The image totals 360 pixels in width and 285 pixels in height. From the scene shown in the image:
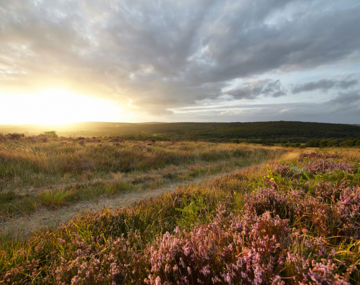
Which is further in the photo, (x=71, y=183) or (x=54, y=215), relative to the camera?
(x=71, y=183)

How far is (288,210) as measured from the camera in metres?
2.86

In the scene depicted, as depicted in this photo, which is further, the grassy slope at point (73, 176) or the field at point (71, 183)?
the grassy slope at point (73, 176)

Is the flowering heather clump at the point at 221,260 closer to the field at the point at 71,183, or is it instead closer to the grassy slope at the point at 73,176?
the field at the point at 71,183

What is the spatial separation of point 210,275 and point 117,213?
2.52 meters

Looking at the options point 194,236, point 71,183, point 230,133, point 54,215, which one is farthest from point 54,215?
point 230,133

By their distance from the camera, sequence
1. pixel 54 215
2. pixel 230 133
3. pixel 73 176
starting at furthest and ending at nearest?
pixel 230 133 → pixel 73 176 → pixel 54 215

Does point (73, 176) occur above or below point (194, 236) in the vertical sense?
below

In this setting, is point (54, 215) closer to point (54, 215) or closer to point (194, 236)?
point (54, 215)

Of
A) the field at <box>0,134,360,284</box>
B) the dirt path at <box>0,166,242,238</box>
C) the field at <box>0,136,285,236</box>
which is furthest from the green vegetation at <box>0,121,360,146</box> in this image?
the dirt path at <box>0,166,242,238</box>

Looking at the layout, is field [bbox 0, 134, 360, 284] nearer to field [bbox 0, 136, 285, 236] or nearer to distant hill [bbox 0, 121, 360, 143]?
field [bbox 0, 136, 285, 236]

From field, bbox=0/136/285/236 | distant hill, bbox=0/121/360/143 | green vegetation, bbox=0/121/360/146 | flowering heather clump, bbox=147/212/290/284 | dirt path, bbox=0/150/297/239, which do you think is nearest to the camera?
flowering heather clump, bbox=147/212/290/284

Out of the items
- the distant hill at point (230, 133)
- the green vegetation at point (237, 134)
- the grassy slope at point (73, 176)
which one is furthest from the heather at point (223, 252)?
the distant hill at point (230, 133)

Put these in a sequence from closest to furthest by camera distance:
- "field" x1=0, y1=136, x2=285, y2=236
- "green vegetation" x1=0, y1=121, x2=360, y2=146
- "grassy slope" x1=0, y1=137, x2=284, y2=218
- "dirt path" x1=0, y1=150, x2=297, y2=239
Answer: "dirt path" x1=0, y1=150, x2=297, y2=239 < "field" x1=0, y1=136, x2=285, y2=236 < "grassy slope" x1=0, y1=137, x2=284, y2=218 < "green vegetation" x1=0, y1=121, x2=360, y2=146

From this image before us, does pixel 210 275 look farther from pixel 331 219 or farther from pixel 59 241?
pixel 59 241
